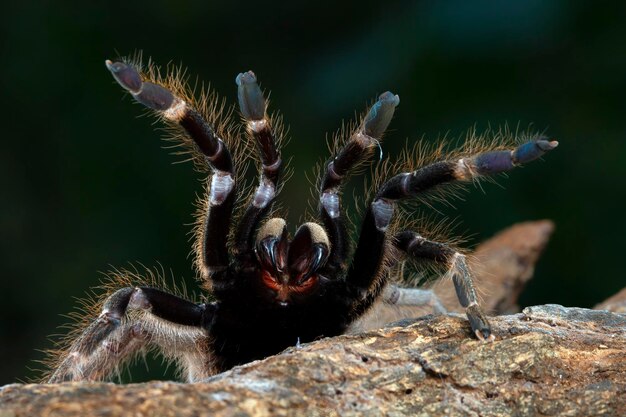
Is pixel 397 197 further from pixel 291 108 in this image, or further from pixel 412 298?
pixel 291 108

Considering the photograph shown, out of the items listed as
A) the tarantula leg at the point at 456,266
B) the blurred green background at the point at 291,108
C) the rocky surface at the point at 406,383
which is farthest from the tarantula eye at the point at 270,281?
the blurred green background at the point at 291,108

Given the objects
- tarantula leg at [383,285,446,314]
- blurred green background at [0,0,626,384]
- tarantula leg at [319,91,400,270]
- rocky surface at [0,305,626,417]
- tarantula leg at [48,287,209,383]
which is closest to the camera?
rocky surface at [0,305,626,417]

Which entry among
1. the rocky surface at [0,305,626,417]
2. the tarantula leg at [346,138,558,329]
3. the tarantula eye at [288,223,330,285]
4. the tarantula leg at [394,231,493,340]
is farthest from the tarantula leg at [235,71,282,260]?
the rocky surface at [0,305,626,417]

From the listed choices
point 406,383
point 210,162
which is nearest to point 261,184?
point 210,162

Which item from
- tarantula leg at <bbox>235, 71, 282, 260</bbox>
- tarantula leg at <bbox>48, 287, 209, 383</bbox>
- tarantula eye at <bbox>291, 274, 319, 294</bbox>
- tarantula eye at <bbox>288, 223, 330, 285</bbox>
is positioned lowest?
tarantula leg at <bbox>48, 287, 209, 383</bbox>

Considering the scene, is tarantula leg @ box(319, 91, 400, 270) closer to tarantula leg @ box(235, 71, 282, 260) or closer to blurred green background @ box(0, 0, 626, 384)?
tarantula leg @ box(235, 71, 282, 260)

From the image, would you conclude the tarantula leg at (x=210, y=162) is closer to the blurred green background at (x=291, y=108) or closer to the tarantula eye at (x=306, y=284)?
the tarantula eye at (x=306, y=284)
